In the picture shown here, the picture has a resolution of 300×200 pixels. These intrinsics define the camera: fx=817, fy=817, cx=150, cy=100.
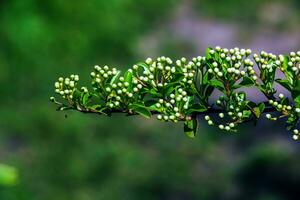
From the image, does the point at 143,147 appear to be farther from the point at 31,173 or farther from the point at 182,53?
the point at 182,53

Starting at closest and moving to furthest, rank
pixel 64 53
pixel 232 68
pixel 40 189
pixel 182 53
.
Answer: pixel 232 68 → pixel 40 189 → pixel 64 53 → pixel 182 53

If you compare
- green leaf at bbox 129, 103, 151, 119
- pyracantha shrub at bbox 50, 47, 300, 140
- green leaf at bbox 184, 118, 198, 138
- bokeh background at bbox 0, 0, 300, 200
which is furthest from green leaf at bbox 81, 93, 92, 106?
bokeh background at bbox 0, 0, 300, 200

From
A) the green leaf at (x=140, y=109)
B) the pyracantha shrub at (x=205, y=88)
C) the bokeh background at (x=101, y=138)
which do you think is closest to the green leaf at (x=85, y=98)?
the pyracantha shrub at (x=205, y=88)

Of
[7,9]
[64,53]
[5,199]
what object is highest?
[7,9]

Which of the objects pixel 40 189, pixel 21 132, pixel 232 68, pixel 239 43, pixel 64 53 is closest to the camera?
pixel 232 68

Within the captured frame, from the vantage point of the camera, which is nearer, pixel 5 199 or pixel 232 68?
pixel 232 68

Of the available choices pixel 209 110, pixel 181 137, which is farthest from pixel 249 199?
pixel 209 110
